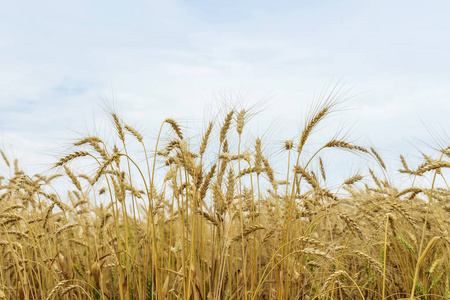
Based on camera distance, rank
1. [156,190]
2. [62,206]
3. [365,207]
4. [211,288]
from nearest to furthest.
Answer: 1. [211,288]
2. [156,190]
3. [365,207]
4. [62,206]

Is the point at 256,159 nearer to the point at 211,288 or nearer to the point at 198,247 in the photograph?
the point at 198,247

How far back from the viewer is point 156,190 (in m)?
3.68

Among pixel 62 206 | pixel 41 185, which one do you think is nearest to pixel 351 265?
pixel 62 206

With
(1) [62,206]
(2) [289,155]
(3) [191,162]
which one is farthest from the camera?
(1) [62,206]

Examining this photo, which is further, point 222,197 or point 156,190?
point 156,190

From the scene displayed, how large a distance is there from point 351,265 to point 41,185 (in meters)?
3.28

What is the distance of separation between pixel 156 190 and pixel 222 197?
0.92 m

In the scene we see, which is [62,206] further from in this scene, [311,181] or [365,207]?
[365,207]

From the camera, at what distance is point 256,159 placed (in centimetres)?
347

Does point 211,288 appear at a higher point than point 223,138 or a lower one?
lower

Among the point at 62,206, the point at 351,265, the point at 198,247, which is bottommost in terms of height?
the point at 351,265

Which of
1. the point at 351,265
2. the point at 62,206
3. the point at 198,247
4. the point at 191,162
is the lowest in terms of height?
the point at 351,265

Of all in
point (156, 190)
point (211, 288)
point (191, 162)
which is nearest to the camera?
point (191, 162)

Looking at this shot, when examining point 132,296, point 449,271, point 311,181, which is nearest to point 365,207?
point 311,181
